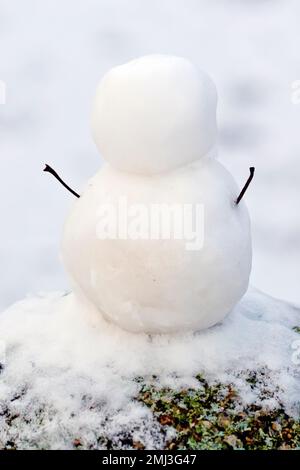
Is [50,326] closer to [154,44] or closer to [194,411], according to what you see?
[194,411]

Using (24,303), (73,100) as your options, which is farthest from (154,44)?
(24,303)

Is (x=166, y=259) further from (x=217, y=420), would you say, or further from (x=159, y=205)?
(x=217, y=420)

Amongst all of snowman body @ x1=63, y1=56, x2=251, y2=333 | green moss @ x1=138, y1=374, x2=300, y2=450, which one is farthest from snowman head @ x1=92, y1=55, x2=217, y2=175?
green moss @ x1=138, y1=374, x2=300, y2=450

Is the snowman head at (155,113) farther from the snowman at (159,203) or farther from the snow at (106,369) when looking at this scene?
the snow at (106,369)

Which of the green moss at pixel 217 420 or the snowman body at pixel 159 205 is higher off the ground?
the snowman body at pixel 159 205

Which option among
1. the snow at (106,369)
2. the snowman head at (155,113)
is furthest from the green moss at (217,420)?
the snowman head at (155,113)

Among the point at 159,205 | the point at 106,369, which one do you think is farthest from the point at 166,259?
the point at 106,369

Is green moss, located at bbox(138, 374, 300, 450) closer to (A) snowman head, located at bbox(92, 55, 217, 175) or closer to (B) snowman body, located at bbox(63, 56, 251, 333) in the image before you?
(B) snowman body, located at bbox(63, 56, 251, 333)
